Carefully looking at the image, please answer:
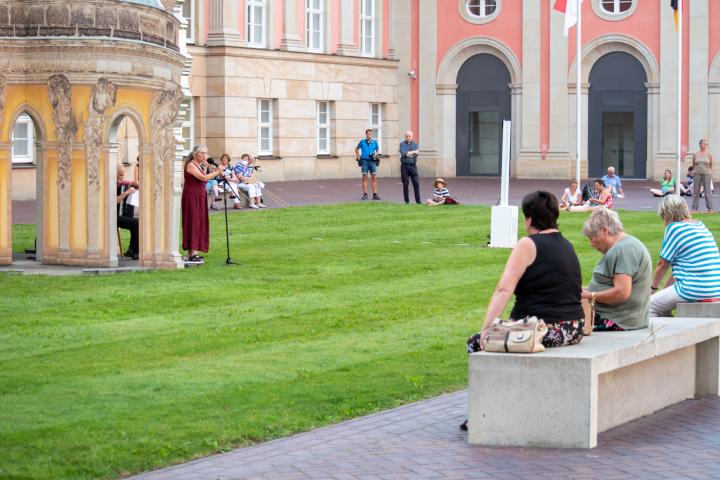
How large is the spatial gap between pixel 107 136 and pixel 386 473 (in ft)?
45.0

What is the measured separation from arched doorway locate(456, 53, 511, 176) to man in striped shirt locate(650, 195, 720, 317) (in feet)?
142

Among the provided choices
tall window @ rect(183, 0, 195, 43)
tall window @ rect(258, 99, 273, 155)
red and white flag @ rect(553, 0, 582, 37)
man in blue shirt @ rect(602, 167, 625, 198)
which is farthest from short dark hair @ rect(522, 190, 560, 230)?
tall window @ rect(258, 99, 273, 155)

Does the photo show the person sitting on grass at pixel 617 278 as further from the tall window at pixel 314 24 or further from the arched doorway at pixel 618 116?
the arched doorway at pixel 618 116

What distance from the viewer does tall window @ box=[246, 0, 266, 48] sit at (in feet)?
165

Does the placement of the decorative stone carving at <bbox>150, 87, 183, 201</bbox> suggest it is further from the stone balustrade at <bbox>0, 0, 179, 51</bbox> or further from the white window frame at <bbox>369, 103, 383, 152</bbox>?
the white window frame at <bbox>369, 103, 383, 152</bbox>

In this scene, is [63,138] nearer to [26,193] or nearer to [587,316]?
[587,316]

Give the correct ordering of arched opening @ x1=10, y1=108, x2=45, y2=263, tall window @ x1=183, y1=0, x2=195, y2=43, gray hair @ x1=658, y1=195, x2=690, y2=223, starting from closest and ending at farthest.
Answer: gray hair @ x1=658, y1=195, x2=690, y2=223, arched opening @ x1=10, y1=108, x2=45, y2=263, tall window @ x1=183, y1=0, x2=195, y2=43

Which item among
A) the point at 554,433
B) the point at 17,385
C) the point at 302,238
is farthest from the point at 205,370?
the point at 302,238

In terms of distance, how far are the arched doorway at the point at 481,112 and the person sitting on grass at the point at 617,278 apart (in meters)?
45.4

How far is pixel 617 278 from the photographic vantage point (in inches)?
471

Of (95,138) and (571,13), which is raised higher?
(571,13)

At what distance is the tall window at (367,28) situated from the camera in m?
56.3

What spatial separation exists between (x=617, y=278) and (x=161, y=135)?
11.9 m

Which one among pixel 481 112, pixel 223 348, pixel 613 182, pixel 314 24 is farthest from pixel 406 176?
pixel 223 348
